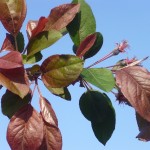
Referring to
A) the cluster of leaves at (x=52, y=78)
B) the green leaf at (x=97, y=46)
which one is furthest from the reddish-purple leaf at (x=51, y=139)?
the green leaf at (x=97, y=46)

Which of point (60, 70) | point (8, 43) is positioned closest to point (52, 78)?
point (60, 70)

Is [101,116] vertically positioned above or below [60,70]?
below

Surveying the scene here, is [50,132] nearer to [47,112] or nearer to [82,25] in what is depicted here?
[47,112]

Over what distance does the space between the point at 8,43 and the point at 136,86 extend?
0.26m

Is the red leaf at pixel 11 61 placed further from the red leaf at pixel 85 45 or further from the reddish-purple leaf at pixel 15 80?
the red leaf at pixel 85 45

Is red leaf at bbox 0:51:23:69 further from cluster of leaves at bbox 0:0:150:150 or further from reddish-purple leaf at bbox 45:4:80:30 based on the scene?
reddish-purple leaf at bbox 45:4:80:30

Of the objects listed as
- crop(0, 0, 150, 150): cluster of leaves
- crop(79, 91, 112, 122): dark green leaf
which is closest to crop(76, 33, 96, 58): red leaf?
crop(0, 0, 150, 150): cluster of leaves

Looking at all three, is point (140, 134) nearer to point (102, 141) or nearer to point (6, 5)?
point (102, 141)

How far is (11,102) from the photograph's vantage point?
773 millimetres

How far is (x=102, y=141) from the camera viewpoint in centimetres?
88

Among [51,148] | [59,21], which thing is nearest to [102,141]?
[51,148]

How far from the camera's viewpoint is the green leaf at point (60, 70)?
71 centimetres

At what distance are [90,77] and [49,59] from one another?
0.28ft

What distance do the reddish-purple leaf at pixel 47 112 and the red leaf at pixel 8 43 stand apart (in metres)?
0.12
